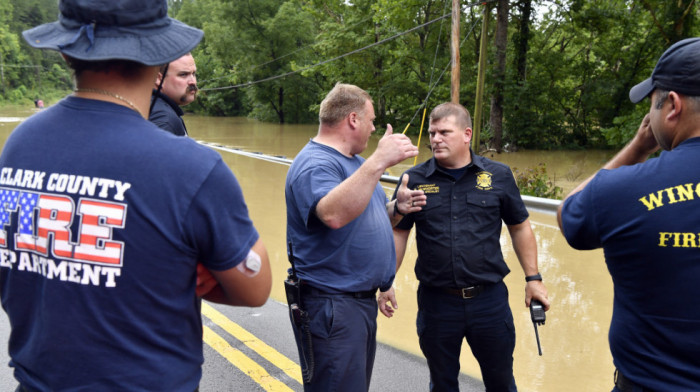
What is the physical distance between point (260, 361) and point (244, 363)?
0.12 metres

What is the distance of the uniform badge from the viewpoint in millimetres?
3357

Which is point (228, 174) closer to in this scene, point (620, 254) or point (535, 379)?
point (620, 254)

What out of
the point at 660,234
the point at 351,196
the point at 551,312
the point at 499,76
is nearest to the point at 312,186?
the point at 351,196

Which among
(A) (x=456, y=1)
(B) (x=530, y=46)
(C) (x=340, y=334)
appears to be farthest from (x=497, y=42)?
(C) (x=340, y=334)

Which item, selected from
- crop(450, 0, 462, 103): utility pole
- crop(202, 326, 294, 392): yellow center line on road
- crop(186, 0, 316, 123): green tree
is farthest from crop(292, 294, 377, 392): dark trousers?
crop(186, 0, 316, 123): green tree

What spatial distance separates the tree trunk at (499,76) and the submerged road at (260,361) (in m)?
17.2

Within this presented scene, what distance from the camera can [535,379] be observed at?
13.0 feet

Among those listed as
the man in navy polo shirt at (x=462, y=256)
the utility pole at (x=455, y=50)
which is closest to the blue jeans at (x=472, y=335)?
the man in navy polo shirt at (x=462, y=256)

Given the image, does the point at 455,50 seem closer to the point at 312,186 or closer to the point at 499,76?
the point at 499,76

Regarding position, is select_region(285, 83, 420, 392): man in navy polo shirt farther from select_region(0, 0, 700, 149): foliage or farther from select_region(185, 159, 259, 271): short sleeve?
select_region(0, 0, 700, 149): foliage

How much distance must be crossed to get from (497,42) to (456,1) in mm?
6749

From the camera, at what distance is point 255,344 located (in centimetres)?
435

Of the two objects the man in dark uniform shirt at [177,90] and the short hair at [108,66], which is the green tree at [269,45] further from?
the short hair at [108,66]

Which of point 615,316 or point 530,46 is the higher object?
point 530,46
